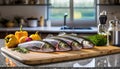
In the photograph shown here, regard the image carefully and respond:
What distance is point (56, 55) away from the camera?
5.44ft

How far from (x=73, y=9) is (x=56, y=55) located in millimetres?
3489

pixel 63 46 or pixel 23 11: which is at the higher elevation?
pixel 23 11

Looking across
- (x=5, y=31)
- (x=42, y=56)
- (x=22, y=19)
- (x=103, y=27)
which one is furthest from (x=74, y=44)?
(x=22, y=19)

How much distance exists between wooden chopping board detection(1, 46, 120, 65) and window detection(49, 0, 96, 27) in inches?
125

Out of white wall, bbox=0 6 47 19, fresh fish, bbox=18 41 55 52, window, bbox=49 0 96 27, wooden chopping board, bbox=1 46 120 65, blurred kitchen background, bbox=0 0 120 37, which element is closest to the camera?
wooden chopping board, bbox=1 46 120 65

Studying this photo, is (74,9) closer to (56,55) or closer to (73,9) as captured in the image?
(73,9)

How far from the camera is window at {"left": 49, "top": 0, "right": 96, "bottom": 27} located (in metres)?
5.05

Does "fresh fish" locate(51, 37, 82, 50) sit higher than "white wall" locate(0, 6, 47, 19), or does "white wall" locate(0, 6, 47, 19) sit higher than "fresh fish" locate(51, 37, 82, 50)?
"white wall" locate(0, 6, 47, 19)

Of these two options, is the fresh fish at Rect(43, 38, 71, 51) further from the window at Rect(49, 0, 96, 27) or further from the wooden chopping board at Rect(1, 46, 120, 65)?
the window at Rect(49, 0, 96, 27)

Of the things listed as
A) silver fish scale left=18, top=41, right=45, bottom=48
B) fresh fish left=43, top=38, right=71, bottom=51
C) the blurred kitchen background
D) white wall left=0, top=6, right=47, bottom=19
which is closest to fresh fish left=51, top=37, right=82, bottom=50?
fresh fish left=43, top=38, right=71, bottom=51

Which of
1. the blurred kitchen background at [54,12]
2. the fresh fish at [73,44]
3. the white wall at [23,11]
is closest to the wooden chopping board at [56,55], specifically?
the fresh fish at [73,44]

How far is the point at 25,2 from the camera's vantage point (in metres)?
4.80

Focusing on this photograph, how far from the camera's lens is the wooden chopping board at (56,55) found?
1552 millimetres

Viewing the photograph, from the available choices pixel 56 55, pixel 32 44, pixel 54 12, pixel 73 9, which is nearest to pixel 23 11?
pixel 54 12
